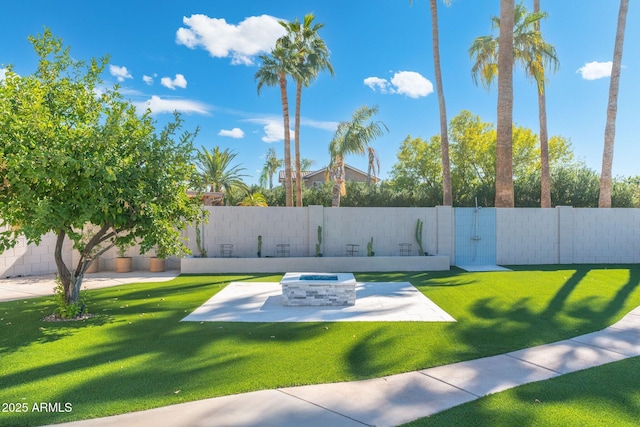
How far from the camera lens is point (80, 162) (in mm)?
5902

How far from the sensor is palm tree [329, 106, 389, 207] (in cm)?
1994

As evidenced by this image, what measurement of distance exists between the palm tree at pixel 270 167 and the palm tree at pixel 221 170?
707 inches

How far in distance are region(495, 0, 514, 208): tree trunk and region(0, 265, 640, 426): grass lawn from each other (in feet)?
19.4

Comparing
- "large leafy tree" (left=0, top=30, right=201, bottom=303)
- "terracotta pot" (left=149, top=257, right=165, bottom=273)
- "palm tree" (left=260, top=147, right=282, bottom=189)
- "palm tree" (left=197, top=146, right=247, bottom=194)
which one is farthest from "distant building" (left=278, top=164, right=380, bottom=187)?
"large leafy tree" (left=0, top=30, right=201, bottom=303)

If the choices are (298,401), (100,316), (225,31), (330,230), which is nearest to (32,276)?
(100,316)

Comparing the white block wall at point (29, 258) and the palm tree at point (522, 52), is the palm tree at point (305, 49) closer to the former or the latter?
the palm tree at point (522, 52)

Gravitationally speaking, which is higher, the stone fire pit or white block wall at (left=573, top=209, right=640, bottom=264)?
white block wall at (left=573, top=209, right=640, bottom=264)

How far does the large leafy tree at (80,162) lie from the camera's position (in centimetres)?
582

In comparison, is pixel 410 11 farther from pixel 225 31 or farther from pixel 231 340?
pixel 231 340

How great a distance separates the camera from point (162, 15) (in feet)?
47.7

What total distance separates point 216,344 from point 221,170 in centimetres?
2838

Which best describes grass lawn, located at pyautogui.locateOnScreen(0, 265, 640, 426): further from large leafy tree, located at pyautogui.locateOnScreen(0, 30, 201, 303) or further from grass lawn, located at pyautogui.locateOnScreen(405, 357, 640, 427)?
large leafy tree, located at pyautogui.locateOnScreen(0, 30, 201, 303)

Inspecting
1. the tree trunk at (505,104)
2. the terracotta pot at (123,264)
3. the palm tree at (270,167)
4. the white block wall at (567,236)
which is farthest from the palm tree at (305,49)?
the palm tree at (270,167)

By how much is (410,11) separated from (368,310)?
17.2 metres
